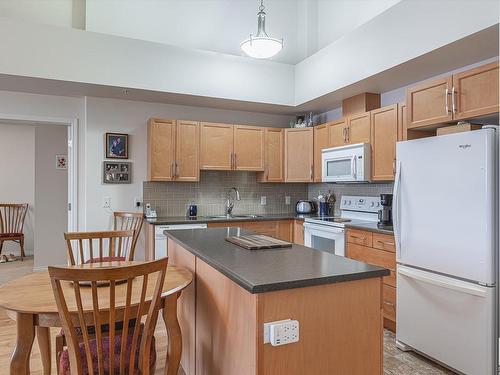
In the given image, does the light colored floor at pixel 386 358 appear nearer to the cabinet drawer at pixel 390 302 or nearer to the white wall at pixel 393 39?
the cabinet drawer at pixel 390 302

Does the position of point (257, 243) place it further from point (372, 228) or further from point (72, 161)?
point (72, 161)

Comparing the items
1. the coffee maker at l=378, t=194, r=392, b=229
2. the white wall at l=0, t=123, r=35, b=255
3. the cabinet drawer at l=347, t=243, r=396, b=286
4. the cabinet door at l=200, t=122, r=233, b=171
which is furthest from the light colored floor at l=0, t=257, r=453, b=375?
the white wall at l=0, t=123, r=35, b=255

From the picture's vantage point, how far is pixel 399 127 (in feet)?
11.0

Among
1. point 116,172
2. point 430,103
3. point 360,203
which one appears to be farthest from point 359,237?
point 116,172

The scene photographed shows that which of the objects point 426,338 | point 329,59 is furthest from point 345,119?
point 426,338

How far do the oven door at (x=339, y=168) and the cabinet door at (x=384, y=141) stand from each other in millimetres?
224

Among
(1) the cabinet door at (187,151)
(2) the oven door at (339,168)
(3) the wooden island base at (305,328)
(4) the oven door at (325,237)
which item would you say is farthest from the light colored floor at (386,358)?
(1) the cabinet door at (187,151)

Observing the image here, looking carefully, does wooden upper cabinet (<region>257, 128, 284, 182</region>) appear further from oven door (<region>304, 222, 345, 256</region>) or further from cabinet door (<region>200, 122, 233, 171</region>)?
oven door (<region>304, 222, 345, 256</region>)

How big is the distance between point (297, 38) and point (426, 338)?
4.08m

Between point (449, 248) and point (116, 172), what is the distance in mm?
3627

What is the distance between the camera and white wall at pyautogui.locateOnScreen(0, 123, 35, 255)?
6.43m

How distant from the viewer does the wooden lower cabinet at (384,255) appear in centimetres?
300

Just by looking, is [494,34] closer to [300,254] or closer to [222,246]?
[300,254]

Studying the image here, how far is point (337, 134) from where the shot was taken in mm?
4230
